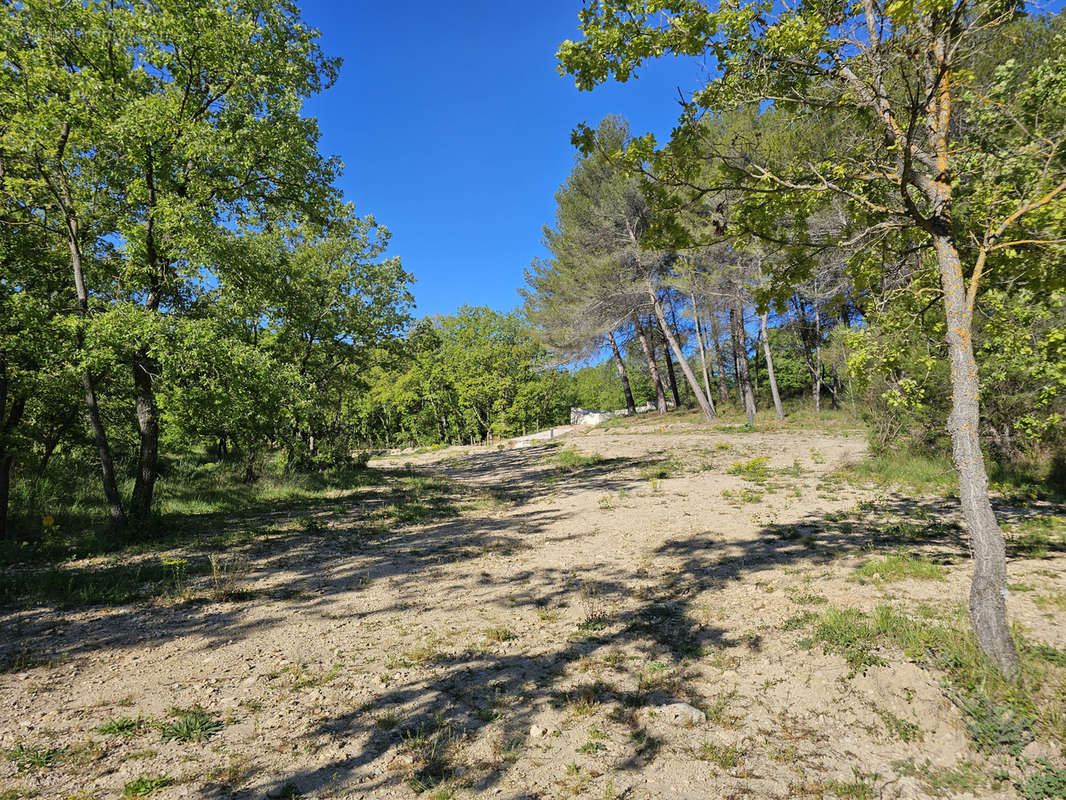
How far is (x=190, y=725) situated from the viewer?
314 centimetres

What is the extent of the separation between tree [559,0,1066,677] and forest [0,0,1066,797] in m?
0.03

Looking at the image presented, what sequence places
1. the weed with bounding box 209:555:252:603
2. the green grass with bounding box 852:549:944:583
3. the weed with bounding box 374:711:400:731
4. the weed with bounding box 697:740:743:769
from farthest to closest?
the weed with bounding box 209:555:252:603 → the green grass with bounding box 852:549:944:583 → the weed with bounding box 374:711:400:731 → the weed with bounding box 697:740:743:769

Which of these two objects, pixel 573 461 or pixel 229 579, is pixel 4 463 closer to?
pixel 229 579

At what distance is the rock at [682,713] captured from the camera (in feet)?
10.7

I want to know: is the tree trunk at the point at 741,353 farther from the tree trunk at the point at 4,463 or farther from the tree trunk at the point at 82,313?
the tree trunk at the point at 4,463

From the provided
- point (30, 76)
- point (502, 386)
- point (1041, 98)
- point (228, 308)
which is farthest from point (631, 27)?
point (502, 386)

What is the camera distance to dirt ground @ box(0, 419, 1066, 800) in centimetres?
277

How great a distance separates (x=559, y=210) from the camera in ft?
87.5

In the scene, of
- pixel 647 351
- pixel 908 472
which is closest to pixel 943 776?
pixel 908 472

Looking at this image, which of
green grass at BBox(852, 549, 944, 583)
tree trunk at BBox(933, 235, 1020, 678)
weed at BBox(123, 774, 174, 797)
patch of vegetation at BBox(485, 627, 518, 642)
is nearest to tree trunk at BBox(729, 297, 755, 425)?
green grass at BBox(852, 549, 944, 583)

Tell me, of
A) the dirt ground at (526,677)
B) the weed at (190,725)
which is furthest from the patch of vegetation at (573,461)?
the weed at (190,725)

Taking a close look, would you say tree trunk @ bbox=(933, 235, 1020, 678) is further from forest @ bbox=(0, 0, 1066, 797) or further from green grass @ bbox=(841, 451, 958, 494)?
green grass @ bbox=(841, 451, 958, 494)

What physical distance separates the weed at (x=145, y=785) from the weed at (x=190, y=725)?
0.36 meters

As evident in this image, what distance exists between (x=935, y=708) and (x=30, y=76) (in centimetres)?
1320
